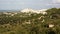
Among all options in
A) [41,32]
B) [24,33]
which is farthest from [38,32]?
[24,33]

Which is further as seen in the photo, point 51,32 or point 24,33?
point 51,32

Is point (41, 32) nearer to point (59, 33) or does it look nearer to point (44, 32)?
point (44, 32)

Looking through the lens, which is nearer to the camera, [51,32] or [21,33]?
[21,33]

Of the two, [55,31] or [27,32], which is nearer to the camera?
[27,32]

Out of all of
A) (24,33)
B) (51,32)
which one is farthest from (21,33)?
(51,32)

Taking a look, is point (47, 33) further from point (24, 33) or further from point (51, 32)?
point (24, 33)

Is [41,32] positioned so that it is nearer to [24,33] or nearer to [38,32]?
[38,32]

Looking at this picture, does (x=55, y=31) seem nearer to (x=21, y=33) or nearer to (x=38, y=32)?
(x=38, y=32)
